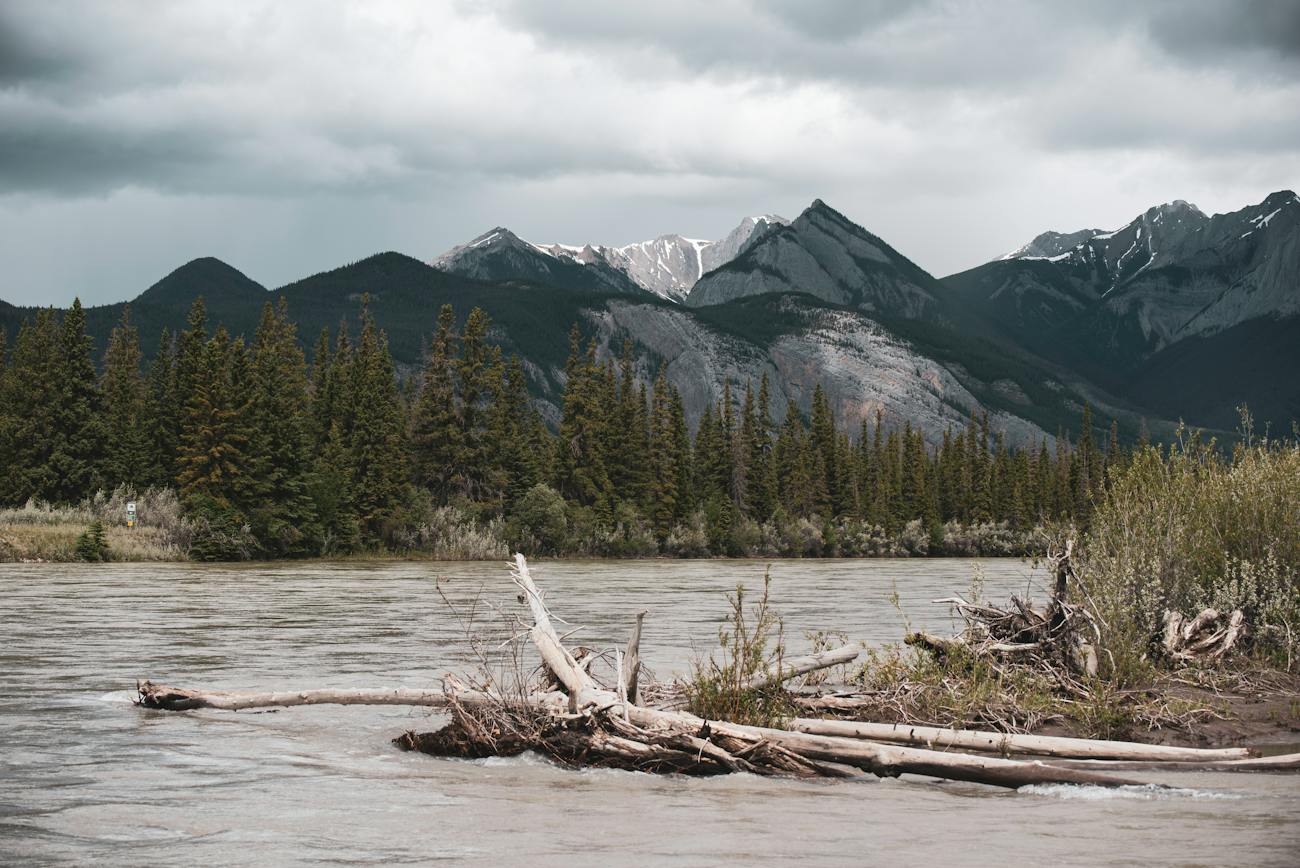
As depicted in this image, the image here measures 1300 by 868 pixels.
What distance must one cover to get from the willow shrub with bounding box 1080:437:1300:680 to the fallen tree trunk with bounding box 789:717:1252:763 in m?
4.42

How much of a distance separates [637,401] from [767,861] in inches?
4344

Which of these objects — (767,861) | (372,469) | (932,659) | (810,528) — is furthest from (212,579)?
(810,528)

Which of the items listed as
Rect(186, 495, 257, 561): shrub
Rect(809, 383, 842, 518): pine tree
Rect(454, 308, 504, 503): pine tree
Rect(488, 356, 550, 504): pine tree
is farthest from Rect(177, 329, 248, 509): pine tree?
Rect(809, 383, 842, 518): pine tree

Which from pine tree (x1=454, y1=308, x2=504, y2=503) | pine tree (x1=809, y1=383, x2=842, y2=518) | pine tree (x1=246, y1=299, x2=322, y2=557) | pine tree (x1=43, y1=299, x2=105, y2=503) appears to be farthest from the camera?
pine tree (x1=809, y1=383, x2=842, y2=518)

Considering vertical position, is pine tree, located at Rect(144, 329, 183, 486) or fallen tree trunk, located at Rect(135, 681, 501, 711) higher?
pine tree, located at Rect(144, 329, 183, 486)

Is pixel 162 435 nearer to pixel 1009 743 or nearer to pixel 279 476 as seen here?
pixel 279 476

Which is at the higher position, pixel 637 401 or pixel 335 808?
pixel 637 401

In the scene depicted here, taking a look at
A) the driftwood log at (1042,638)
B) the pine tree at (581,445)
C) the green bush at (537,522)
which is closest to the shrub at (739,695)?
the driftwood log at (1042,638)

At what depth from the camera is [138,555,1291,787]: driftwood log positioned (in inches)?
474

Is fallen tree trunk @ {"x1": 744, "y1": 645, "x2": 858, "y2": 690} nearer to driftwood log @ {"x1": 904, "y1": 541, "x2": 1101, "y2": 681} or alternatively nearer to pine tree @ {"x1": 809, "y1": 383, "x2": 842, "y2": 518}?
driftwood log @ {"x1": 904, "y1": 541, "x2": 1101, "y2": 681}

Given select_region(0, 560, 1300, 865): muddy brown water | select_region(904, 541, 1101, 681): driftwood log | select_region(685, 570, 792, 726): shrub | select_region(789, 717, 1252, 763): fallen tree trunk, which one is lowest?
select_region(0, 560, 1300, 865): muddy brown water

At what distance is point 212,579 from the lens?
48.5 meters

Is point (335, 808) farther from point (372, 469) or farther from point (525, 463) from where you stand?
point (525, 463)

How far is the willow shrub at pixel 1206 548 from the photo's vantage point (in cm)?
1772
